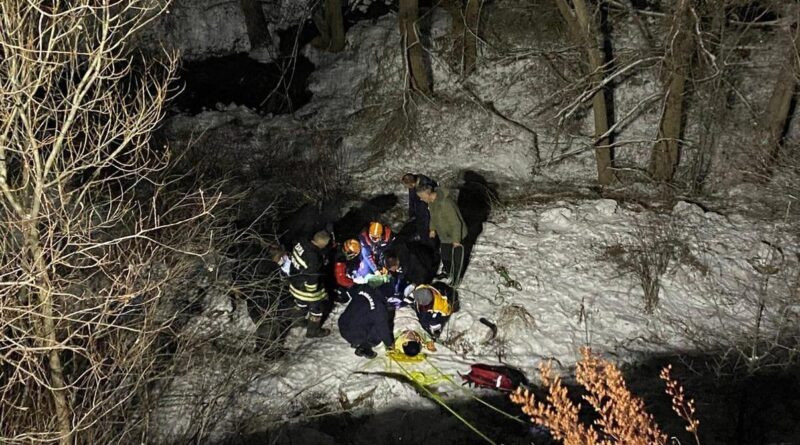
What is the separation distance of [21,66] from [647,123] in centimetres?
1170

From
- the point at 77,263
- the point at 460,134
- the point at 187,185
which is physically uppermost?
the point at 77,263

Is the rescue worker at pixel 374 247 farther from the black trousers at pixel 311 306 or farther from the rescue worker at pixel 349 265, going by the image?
the black trousers at pixel 311 306

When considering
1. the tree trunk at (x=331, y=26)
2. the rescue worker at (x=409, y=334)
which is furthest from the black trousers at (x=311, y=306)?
the tree trunk at (x=331, y=26)

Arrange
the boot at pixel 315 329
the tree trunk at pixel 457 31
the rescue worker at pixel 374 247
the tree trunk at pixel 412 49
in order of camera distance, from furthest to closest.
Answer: the tree trunk at pixel 457 31
the tree trunk at pixel 412 49
the boot at pixel 315 329
the rescue worker at pixel 374 247

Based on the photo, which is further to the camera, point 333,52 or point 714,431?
point 333,52

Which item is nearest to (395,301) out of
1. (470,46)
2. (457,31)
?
(470,46)

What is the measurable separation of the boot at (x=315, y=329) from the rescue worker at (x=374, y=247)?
108cm

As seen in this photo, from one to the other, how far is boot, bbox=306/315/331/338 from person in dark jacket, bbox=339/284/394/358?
1.37 feet

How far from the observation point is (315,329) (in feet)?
28.6

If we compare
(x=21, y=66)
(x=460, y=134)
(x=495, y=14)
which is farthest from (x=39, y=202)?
(x=495, y=14)

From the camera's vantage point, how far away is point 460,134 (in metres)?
14.0

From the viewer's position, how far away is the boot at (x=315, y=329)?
860 centimetres

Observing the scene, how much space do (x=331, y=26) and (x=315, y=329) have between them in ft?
33.9

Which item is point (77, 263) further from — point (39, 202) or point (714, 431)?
point (714, 431)
